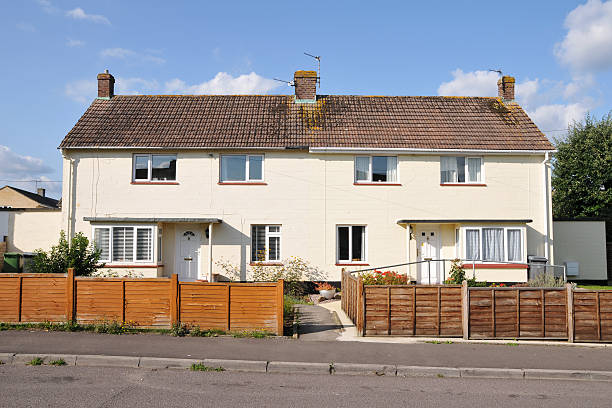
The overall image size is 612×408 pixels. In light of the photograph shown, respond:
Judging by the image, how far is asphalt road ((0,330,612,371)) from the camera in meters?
9.11

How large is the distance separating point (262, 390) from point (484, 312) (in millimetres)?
5880

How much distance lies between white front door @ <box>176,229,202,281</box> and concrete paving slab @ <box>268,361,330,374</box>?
413 inches

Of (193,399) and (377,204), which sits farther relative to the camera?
(377,204)

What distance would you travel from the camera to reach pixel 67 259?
12594mm

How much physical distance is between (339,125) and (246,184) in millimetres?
4488

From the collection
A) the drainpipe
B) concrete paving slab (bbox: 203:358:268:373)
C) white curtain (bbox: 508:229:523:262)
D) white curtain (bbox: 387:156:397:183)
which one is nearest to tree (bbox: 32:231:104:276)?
concrete paving slab (bbox: 203:358:268:373)

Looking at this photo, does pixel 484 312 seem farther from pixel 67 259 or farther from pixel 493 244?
pixel 67 259

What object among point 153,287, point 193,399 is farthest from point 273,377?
point 153,287

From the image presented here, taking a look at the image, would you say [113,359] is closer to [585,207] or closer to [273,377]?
[273,377]

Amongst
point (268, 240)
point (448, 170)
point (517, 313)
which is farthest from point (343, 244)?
point (517, 313)

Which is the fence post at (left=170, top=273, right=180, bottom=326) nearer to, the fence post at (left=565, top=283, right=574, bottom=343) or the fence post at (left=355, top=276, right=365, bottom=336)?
the fence post at (left=355, top=276, right=365, bottom=336)

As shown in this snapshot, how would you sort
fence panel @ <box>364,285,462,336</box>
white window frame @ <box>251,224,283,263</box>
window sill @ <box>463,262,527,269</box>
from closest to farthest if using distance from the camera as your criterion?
fence panel @ <box>364,285,462,336</box> < window sill @ <box>463,262,527,269</box> < white window frame @ <box>251,224,283,263</box>

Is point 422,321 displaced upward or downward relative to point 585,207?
downward

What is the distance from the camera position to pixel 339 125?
19922mm
